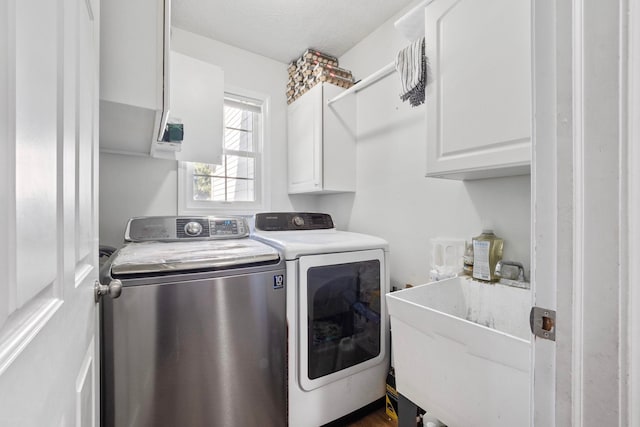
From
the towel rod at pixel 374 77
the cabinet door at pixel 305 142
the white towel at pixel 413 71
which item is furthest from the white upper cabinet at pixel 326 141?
the white towel at pixel 413 71

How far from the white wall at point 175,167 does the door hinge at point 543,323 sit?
2.22 meters

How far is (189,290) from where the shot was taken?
1107 millimetres

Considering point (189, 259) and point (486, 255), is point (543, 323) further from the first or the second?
point (189, 259)

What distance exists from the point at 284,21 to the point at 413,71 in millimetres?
1246

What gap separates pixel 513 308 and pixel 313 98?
6.35 feet

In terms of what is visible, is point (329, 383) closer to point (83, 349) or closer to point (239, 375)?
point (239, 375)

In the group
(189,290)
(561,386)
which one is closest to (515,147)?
(561,386)

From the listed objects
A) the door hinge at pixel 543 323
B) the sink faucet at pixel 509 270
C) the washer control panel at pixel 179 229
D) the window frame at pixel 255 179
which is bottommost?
the sink faucet at pixel 509 270

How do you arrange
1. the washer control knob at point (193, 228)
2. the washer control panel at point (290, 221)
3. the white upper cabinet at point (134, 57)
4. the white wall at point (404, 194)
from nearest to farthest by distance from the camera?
the white upper cabinet at point (134, 57), the white wall at point (404, 194), the washer control knob at point (193, 228), the washer control panel at point (290, 221)

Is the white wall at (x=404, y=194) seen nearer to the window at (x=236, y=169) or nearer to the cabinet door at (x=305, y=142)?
the cabinet door at (x=305, y=142)

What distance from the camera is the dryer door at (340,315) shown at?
1371 mm

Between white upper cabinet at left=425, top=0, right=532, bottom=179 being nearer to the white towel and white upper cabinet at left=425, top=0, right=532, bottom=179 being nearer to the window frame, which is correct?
the white towel

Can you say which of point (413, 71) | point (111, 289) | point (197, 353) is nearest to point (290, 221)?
point (197, 353)

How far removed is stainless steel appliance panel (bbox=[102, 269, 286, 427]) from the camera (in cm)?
100
